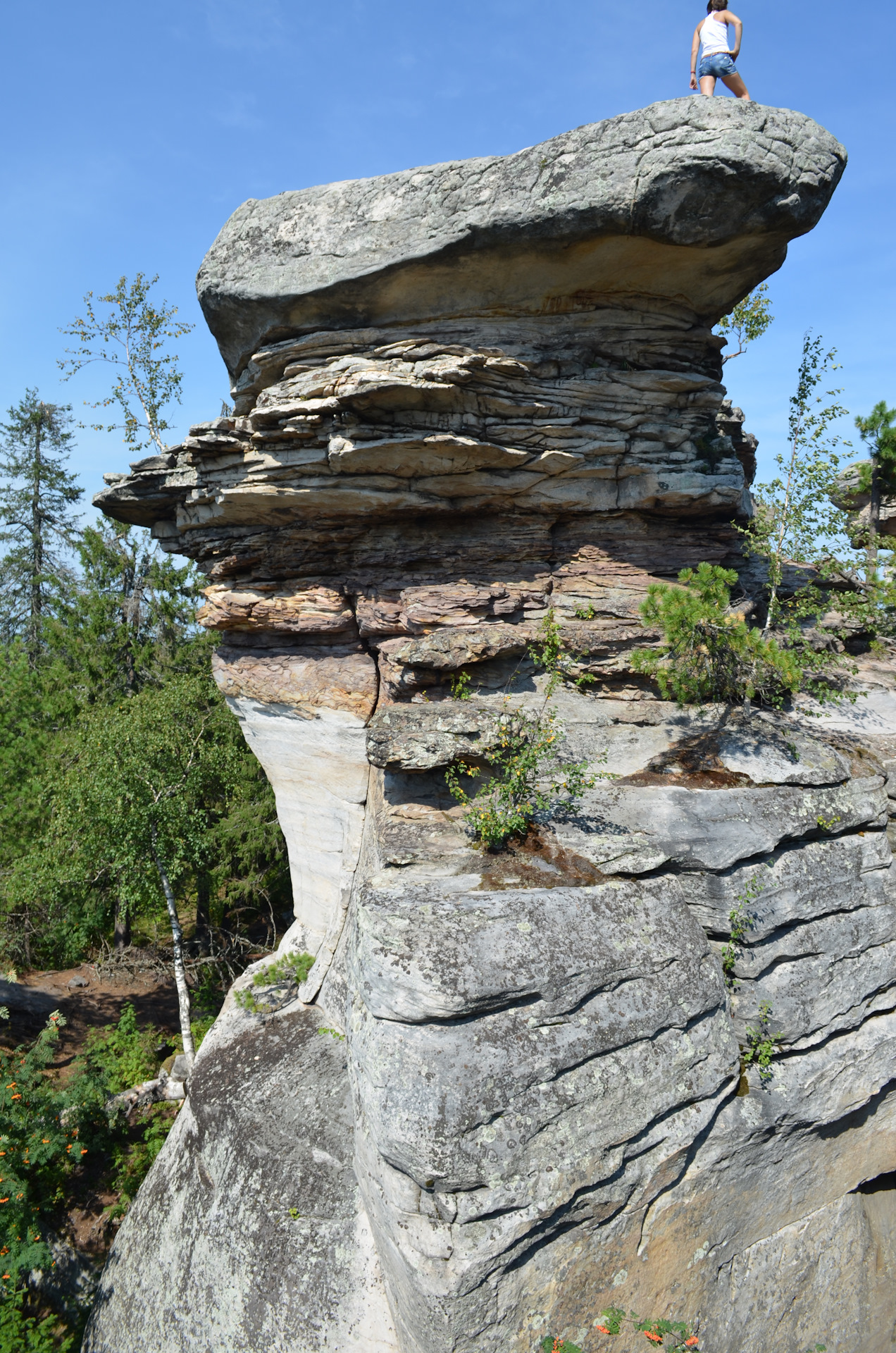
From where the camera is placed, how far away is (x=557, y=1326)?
19.5 ft

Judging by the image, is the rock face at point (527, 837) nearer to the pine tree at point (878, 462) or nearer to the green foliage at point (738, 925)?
the green foliage at point (738, 925)

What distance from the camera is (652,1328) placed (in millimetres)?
6180

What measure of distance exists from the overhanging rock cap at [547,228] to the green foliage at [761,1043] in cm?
853

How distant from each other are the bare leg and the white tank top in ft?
1.14

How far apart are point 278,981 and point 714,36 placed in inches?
549

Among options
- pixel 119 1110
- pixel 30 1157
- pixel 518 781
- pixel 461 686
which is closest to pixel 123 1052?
pixel 119 1110

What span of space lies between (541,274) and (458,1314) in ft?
35.1

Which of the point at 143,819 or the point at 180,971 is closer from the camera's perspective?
the point at 143,819

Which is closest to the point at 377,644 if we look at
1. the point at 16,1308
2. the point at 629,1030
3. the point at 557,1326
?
the point at 629,1030

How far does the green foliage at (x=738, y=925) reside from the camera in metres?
7.48

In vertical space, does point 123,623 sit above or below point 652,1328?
above

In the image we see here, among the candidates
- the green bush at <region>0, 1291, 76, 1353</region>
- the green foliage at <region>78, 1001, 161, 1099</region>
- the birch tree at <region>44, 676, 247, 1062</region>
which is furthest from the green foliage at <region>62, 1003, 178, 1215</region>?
the green bush at <region>0, 1291, 76, 1353</region>

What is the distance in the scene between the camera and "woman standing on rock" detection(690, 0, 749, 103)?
881cm

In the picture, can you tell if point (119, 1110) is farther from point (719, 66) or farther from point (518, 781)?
point (719, 66)
